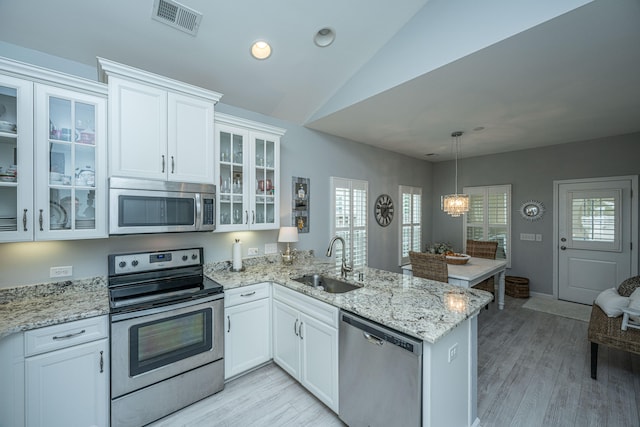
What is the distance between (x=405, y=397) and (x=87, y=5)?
3.24 m

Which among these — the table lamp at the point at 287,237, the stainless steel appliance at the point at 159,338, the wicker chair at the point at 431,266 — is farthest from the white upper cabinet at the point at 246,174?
the wicker chair at the point at 431,266

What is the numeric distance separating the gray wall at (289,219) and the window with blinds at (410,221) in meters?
0.17

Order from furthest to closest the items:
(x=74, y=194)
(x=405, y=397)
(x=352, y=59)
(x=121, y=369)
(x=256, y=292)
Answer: (x=352, y=59)
(x=256, y=292)
(x=74, y=194)
(x=121, y=369)
(x=405, y=397)

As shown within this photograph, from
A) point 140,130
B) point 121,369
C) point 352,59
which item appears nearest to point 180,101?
point 140,130

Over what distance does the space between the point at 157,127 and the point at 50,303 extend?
1.47 metres

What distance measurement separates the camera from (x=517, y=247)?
500cm

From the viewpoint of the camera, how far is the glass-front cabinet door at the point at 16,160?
67.2 inches

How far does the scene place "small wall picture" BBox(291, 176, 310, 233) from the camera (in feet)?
11.8

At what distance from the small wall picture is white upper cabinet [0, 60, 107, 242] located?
2.03 metres

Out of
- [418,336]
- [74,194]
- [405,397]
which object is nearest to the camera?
[418,336]

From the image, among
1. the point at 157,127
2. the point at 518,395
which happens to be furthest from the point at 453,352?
the point at 157,127

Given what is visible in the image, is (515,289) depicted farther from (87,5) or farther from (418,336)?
(87,5)

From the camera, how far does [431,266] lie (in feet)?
10.3

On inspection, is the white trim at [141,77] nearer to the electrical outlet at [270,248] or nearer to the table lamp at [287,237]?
the table lamp at [287,237]
